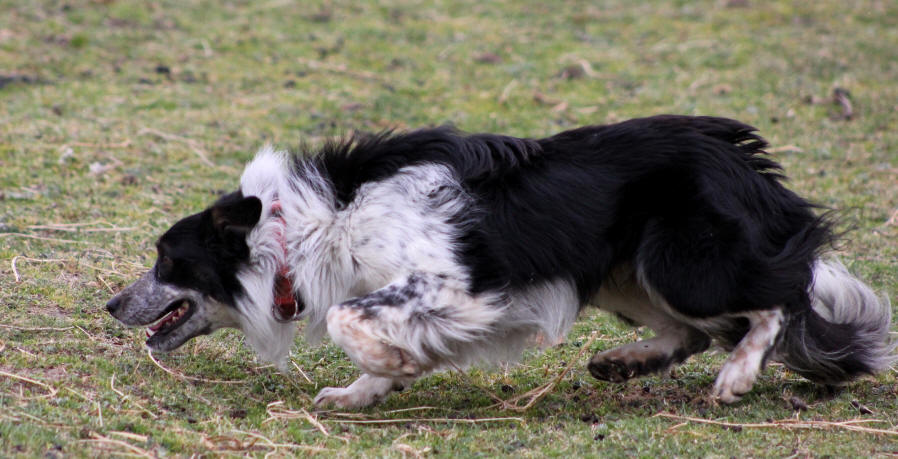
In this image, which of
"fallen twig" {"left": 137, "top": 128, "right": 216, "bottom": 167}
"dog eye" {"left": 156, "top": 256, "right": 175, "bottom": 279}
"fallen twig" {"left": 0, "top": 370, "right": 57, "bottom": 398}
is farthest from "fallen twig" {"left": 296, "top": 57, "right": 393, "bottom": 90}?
"fallen twig" {"left": 0, "top": 370, "right": 57, "bottom": 398}

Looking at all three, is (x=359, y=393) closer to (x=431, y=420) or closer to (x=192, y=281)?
(x=431, y=420)

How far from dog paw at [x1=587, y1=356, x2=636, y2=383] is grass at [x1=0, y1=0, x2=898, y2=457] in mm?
88

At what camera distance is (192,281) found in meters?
4.39

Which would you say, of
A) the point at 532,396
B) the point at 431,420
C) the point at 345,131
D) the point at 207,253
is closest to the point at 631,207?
the point at 532,396

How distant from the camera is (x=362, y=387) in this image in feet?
14.4

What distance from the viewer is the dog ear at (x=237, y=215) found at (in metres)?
4.22

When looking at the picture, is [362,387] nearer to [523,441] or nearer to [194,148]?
[523,441]

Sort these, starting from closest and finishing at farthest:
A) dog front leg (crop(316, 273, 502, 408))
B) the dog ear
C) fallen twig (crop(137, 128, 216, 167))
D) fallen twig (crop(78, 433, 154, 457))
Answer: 1. fallen twig (crop(78, 433, 154, 457))
2. dog front leg (crop(316, 273, 502, 408))
3. the dog ear
4. fallen twig (crop(137, 128, 216, 167))

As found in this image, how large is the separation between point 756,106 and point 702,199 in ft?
18.0

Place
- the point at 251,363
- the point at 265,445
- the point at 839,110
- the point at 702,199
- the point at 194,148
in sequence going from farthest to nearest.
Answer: the point at 839,110
the point at 194,148
the point at 251,363
the point at 702,199
the point at 265,445

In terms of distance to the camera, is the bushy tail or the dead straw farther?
the bushy tail

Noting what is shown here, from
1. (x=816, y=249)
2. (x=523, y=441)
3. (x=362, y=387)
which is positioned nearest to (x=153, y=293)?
(x=362, y=387)

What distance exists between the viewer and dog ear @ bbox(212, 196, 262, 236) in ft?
13.8

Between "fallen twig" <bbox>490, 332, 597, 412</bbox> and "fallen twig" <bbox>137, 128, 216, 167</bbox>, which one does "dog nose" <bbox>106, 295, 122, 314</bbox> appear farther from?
"fallen twig" <bbox>137, 128, 216, 167</bbox>
